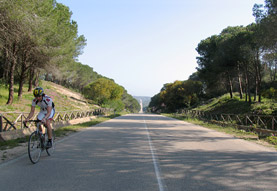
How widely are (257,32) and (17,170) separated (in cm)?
1778

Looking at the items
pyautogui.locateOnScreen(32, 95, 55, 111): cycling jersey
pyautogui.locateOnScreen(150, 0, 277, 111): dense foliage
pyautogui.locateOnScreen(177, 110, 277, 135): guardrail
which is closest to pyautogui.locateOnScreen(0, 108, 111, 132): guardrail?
pyautogui.locateOnScreen(32, 95, 55, 111): cycling jersey

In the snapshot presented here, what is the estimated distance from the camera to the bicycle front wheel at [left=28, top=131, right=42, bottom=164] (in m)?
6.19

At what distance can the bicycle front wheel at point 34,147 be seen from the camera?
6.19 meters

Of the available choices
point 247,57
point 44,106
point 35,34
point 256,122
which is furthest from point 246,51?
point 44,106

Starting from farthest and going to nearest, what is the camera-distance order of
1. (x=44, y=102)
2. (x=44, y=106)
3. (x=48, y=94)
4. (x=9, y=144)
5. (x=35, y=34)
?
(x=48, y=94) → (x=35, y=34) → (x=9, y=144) → (x=44, y=106) → (x=44, y=102)

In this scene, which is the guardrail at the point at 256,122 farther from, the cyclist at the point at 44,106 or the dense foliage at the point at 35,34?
the dense foliage at the point at 35,34

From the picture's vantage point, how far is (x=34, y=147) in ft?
20.9

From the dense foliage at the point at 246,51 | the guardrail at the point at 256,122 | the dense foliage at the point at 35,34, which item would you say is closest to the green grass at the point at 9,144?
the dense foliage at the point at 35,34

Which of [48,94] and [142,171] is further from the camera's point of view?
[48,94]

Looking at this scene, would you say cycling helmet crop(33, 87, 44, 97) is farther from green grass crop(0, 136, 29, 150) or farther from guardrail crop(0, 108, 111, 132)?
guardrail crop(0, 108, 111, 132)

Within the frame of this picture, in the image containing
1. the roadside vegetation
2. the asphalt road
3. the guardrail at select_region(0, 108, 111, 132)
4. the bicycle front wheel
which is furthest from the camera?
the roadside vegetation

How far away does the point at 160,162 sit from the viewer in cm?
662

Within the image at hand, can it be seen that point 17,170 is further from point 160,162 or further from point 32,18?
point 32,18

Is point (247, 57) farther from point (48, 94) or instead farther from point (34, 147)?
point (48, 94)
